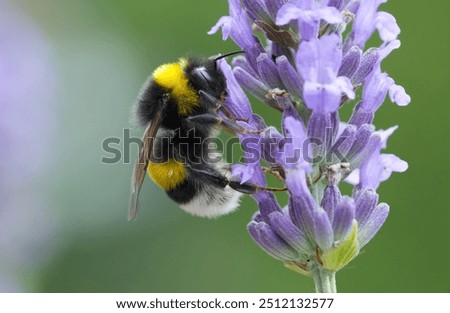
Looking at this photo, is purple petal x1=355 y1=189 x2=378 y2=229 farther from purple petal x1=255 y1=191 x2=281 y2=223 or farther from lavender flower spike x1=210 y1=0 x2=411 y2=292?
purple petal x1=255 y1=191 x2=281 y2=223

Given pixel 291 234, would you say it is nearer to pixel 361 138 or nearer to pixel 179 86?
pixel 361 138

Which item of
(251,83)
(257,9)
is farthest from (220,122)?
(257,9)

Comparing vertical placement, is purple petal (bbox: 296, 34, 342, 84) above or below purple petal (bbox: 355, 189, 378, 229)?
above

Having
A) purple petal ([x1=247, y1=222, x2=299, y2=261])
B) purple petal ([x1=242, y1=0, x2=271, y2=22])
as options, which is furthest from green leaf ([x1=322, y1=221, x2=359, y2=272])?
purple petal ([x1=242, y1=0, x2=271, y2=22])

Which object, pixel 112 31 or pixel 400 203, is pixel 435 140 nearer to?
pixel 400 203

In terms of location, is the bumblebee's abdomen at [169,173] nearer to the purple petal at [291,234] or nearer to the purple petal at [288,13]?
the purple petal at [291,234]
